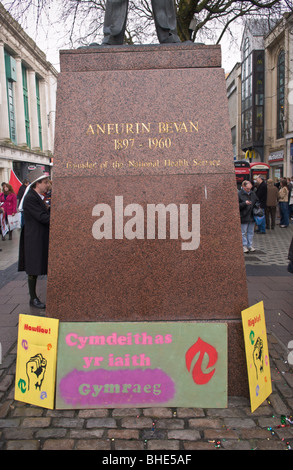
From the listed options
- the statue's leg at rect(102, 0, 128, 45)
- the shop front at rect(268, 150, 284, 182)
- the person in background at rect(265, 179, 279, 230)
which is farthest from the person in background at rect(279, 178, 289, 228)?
the shop front at rect(268, 150, 284, 182)

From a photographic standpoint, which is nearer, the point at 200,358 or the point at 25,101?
the point at 200,358

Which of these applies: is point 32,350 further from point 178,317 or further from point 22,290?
point 22,290

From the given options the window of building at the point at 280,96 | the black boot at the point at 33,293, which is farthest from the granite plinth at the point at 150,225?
the window of building at the point at 280,96

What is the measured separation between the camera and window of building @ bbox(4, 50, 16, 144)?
35.0 metres

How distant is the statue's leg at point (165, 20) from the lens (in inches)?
150

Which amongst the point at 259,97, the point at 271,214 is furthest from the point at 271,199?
the point at 259,97

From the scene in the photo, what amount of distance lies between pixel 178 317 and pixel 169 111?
1.70 m

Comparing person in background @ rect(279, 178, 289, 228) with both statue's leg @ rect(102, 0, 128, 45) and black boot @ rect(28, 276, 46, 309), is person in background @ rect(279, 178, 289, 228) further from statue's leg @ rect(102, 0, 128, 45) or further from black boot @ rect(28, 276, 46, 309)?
statue's leg @ rect(102, 0, 128, 45)

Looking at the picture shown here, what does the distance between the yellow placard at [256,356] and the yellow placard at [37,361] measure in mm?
1485

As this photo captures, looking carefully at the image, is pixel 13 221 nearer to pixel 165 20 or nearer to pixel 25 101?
pixel 165 20

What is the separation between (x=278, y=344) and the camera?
4008 millimetres

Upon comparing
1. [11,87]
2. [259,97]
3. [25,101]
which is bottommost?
[259,97]

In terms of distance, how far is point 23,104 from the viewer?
3912 centimetres

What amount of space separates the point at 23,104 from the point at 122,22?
38900 mm
